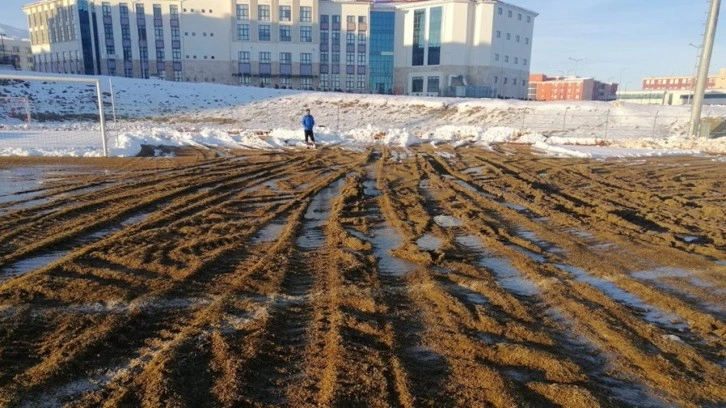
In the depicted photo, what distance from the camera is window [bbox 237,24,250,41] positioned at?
74062mm

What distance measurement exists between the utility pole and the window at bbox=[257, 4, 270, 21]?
207 ft

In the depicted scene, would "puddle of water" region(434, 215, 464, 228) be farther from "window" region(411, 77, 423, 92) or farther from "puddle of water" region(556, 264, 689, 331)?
"window" region(411, 77, 423, 92)

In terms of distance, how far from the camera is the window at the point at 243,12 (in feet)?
240

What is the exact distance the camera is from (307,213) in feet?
27.7

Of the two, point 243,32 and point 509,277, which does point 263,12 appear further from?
point 509,277

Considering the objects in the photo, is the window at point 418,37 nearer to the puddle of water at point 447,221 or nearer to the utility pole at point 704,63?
the utility pole at point 704,63

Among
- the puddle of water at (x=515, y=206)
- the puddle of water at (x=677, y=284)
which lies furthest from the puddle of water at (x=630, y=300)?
the puddle of water at (x=515, y=206)

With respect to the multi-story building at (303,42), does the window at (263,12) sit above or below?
above

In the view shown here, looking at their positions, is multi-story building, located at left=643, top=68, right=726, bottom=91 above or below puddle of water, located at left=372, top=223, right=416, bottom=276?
above

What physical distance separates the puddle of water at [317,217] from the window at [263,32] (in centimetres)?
7035

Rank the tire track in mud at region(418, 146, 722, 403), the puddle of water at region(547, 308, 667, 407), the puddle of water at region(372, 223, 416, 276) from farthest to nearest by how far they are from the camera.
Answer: the puddle of water at region(372, 223, 416, 276), the tire track in mud at region(418, 146, 722, 403), the puddle of water at region(547, 308, 667, 407)

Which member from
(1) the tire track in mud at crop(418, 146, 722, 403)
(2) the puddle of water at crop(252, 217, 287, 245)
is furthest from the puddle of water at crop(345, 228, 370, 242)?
(1) the tire track in mud at crop(418, 146, 722, 403)

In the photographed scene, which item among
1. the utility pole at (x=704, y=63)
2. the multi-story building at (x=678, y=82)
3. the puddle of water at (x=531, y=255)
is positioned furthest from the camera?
the multi-story building at (x=678, y=82)

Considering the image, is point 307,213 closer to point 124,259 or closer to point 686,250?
point 124,259
